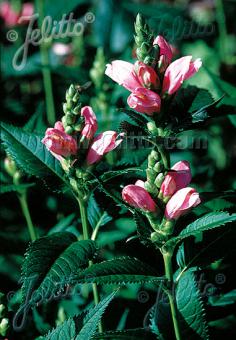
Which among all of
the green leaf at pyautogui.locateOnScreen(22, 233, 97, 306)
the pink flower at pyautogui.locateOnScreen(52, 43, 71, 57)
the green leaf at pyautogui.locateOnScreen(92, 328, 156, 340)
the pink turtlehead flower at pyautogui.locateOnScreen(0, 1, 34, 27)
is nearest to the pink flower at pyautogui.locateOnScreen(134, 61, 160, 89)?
the green leaf at pyautogui.locateOnScreen(22, 233, 97, 306)

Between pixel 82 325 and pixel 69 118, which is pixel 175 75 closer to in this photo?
pixel 69 118

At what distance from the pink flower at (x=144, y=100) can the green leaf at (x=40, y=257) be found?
1.25ft

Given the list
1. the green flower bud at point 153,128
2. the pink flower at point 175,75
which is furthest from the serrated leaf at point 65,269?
the pink flower at point 175,75

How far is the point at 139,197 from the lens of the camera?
4.01 ft

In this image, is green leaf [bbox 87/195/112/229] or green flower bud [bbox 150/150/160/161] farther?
green leaf [bbox 87/195/112/229]

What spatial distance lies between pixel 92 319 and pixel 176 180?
0.35 m

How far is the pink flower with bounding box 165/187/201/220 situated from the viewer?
1215 mm

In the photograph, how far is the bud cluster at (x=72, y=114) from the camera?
4.57ft

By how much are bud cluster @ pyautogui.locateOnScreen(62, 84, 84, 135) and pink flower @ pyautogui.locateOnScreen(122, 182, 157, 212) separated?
0.24m

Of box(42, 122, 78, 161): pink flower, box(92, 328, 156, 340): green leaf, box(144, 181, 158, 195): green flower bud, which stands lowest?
box(92, 328, 156, 340): green leaf

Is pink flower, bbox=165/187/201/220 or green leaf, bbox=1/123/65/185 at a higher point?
green leaf, bbox=1/123/65/185

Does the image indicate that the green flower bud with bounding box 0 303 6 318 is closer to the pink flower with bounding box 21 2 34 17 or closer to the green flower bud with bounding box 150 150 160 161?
the green flower bud with bounding box 150 150 160 161

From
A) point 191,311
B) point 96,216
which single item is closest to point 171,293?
point 191,311

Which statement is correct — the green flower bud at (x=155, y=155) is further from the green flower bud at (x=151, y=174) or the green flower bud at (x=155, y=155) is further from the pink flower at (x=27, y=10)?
the pink flower at (x=27, y=10)
